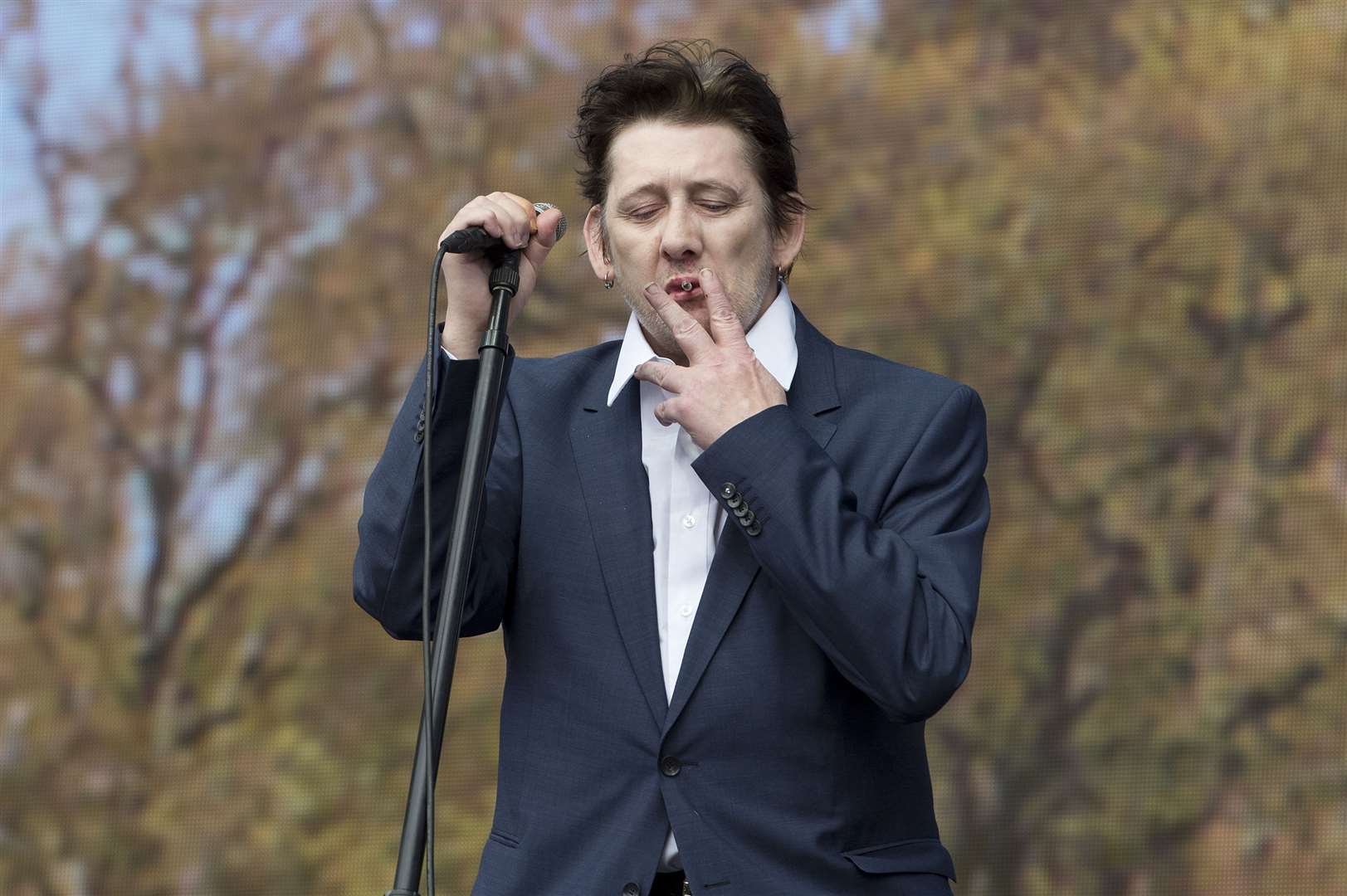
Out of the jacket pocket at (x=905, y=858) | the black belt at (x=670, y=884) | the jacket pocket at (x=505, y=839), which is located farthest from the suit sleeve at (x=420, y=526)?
the jacket pocket at (x=905, y=858)

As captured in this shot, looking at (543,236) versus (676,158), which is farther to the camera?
(676,158)

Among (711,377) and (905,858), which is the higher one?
(711,377)

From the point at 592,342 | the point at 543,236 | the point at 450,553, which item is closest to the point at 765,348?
the point at 543,236

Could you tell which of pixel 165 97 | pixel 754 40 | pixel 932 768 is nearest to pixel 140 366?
pixel 165 97

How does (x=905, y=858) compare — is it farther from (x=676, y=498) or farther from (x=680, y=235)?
(x=680, y=235)

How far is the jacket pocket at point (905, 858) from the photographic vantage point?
1468 mm

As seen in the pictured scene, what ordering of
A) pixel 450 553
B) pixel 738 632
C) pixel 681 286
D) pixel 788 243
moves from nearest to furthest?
1. pixel 450 553
2. pixel 738 632
3. pixel 681 286
4. pixel 788 243

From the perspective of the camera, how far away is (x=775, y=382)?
1.52m

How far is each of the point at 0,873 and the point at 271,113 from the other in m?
2.17

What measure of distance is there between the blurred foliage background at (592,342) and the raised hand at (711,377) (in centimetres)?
193

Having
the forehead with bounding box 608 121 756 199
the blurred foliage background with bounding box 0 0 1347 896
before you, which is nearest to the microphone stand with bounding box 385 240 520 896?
the forehead with bounding box 608 121 756 199

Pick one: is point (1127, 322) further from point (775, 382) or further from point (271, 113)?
point (271, 113)

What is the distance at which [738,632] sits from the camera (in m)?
1.52

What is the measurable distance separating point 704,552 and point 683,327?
0.24 m
